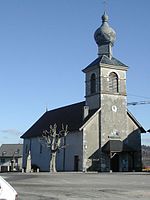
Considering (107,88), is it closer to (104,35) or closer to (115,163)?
(104,35)

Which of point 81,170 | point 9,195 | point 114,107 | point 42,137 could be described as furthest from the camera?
point 42,137

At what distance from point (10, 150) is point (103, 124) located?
4552 cm

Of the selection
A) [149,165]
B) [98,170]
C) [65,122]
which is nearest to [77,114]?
[65,122]

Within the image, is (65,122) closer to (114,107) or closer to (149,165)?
(114,107)

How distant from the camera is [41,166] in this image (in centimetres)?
5503

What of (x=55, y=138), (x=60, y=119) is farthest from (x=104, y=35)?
(x=55, y=138)

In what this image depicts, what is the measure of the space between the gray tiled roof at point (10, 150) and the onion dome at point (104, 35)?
141 ft

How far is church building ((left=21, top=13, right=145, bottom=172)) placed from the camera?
1770 inches

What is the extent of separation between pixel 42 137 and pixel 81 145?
37.7ft

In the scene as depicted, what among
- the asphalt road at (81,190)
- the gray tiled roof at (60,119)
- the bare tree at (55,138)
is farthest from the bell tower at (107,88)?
the asphalt road at (81,190)

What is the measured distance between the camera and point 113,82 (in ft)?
160

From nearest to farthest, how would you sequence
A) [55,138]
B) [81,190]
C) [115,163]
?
[81,190] → [115,163] → [55,138]

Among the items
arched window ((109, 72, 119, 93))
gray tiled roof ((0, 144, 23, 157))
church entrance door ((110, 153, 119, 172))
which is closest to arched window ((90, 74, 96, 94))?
arched window ((109, 72, 119, 93))

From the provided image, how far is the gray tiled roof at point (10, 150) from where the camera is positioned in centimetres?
8419
